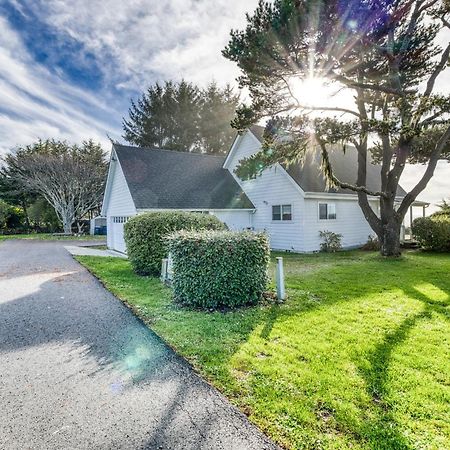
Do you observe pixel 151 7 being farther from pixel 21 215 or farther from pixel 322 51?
pixel 21 215

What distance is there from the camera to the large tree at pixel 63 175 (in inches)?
1165

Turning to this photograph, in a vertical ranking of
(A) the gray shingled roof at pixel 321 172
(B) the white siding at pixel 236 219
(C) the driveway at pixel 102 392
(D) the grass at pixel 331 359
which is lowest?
(C) the driveway at pixel 102 392

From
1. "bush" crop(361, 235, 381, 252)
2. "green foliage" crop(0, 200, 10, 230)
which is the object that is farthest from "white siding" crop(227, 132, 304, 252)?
"green foliage" crop(0, 200, 10, 230)

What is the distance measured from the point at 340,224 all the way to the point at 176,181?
9495 mm

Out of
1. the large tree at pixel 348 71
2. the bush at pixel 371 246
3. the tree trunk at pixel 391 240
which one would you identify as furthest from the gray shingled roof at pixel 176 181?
the tree trunk at pixel 391 240

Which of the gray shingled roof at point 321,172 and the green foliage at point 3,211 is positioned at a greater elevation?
the gray shingled roof at point 321,172

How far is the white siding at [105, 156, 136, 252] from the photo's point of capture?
16031mm

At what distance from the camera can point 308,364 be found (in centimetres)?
383

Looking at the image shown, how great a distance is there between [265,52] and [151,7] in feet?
12.3

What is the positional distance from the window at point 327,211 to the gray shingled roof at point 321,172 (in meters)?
0.78

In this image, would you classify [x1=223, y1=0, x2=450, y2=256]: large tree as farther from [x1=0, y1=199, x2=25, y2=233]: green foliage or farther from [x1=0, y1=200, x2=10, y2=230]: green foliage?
[x1=0, y1=199, x2=25, y2=233]: green foliage

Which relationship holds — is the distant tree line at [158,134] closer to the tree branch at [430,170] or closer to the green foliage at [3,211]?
the green foliage at [3,211]

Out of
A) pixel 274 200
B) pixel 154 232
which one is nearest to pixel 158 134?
pixel 274 200

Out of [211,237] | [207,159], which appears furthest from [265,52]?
[207,159]
